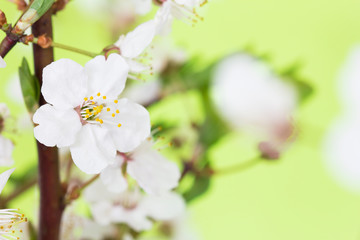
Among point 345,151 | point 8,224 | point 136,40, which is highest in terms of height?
point 345,151

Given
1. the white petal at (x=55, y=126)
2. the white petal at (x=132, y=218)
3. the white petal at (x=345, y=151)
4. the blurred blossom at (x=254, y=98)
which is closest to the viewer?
the white petal at (x=55, y=126)

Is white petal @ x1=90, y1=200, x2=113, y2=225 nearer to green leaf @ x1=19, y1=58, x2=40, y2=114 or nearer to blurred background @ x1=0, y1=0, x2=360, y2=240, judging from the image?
green leaf @ x1=19, y1=58, x2=40, y2=114

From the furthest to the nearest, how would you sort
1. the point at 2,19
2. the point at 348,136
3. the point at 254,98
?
the point at 348,136 → the point at 254,98 → the point at 2,19

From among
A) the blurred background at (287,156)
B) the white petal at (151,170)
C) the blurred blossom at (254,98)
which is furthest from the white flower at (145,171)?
the blurred background at (287,156)

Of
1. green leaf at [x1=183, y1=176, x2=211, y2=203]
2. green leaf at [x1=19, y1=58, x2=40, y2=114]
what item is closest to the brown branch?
green leaf at [x1=19, y1=58, x2=40, y2=114]

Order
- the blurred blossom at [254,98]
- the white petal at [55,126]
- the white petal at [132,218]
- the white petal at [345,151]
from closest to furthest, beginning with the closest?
the white petal at [55,126]
the white petal at [132,218]
the blurred blossom at [254,98]
the white petal at [345,151]

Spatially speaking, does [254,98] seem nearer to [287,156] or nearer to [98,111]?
[98,111]

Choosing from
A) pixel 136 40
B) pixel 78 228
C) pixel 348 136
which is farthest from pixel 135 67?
pixel 348 136

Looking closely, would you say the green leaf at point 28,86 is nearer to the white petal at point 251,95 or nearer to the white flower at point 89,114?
the white flower at point 89,114
